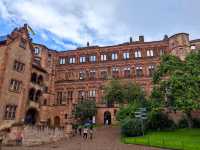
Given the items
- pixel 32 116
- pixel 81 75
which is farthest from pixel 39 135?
pixel 81 75

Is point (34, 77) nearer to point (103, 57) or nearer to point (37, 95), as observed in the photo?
point (37, 95)

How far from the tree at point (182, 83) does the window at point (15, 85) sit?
22.9 metres

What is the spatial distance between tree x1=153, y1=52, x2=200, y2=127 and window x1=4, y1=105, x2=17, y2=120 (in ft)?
77.7

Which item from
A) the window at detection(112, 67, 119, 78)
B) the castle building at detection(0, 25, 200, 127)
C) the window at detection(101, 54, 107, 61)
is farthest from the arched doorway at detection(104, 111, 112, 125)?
the window at detection(101, 54, 107, 61)

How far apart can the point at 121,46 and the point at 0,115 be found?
40133 mm

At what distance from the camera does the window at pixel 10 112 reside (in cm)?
3672

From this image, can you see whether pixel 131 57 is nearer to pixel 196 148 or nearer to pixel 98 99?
pixel 98 99

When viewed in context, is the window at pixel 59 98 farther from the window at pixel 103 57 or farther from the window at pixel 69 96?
the window at pixel 103 57

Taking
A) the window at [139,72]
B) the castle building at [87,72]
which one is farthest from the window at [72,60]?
the window at [139,72]

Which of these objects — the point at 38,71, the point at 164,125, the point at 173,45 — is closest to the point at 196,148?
the point at 164,125

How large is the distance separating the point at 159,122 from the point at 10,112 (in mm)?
24051

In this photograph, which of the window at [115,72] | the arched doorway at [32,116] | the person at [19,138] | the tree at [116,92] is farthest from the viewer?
the window at [115,72]

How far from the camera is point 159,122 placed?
131 feet

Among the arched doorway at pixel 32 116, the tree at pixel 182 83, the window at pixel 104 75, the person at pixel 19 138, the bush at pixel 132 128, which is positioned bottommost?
the person at pixel 19 138
